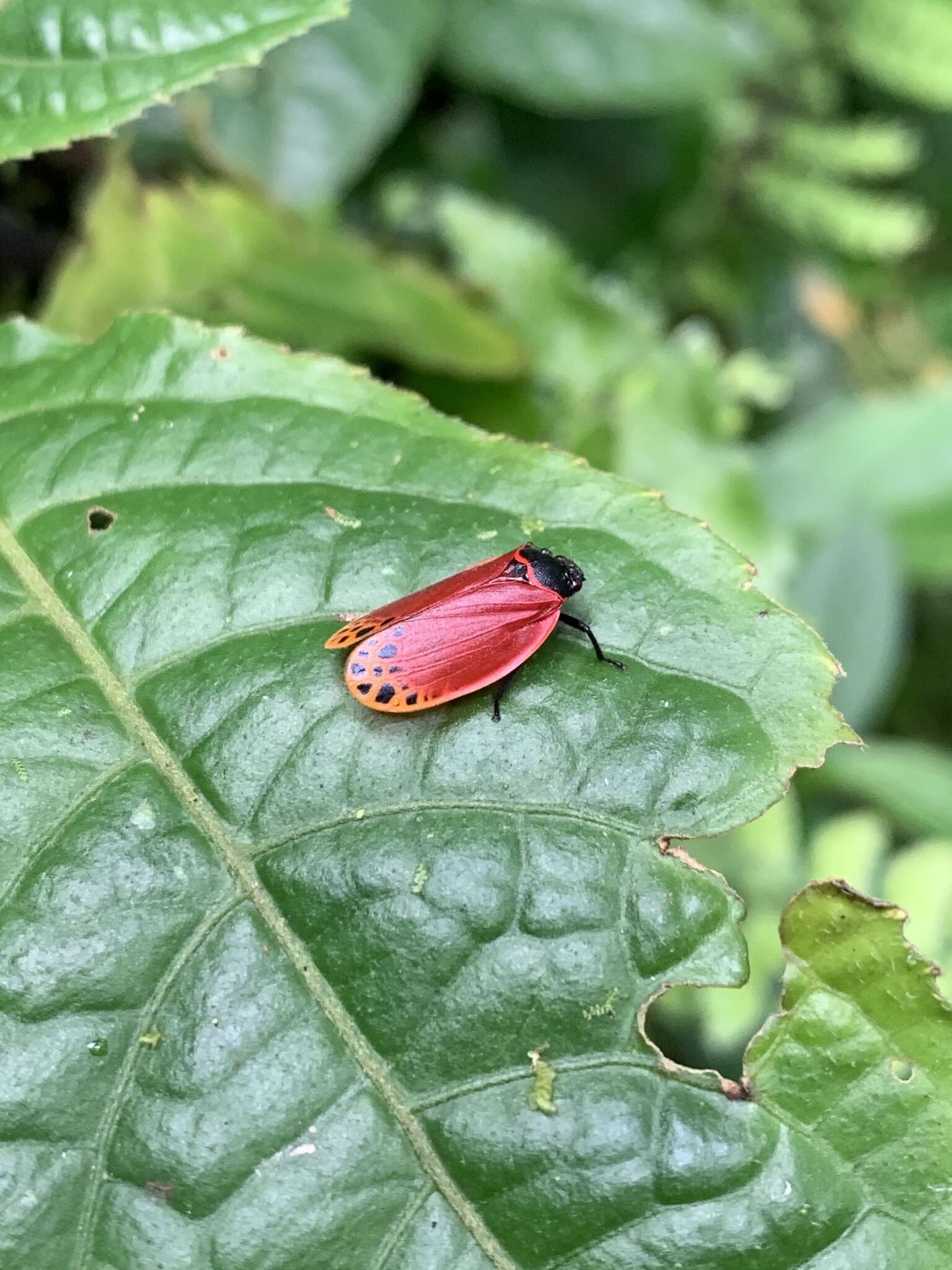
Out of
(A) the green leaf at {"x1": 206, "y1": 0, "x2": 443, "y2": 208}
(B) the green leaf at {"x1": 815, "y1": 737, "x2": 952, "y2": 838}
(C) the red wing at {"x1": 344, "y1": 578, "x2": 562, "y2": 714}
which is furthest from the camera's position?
(B) the green leaf at {"x1": 815, "y1": 737, "x2": 952, "y2": 838}

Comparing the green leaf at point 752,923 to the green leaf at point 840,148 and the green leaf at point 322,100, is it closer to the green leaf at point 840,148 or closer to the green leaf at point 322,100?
the green leaf at point 322,100

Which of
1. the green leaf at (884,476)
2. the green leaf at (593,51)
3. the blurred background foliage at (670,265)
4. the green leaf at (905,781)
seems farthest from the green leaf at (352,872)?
the green leaf at (593,51)

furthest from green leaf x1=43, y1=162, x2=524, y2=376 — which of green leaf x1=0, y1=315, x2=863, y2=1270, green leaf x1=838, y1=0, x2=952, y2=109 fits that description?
green leaf x1=838, y1=0, x2=952, y2=109

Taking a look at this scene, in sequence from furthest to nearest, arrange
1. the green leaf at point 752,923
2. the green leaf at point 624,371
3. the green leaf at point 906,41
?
the green leaf at point 906,41 < the green leaf at point 624,371 < the green leaf at point 752,923

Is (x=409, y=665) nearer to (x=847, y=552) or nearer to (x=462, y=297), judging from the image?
(x=462, y=297)

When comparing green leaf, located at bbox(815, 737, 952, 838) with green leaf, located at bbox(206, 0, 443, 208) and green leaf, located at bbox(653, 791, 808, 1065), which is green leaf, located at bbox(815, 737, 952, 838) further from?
green leaf, located at bbox(206, 0, 443, 208)

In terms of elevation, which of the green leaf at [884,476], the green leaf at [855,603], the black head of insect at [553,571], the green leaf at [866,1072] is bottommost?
the green leaf at [855,603]

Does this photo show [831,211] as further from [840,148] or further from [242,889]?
[242,889]
